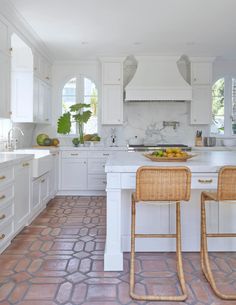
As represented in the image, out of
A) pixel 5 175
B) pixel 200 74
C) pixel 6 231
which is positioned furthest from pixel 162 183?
pixel 200 74

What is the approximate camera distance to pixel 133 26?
13.0 feet

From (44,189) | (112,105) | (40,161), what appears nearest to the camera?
(40,161)

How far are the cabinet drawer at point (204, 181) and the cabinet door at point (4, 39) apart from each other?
2438 mm

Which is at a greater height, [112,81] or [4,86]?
[112,81]

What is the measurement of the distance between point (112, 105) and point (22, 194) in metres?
2.74

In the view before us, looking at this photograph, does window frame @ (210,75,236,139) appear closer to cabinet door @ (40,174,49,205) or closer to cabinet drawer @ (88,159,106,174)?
cabinet drawer @ (88,159,106,174)

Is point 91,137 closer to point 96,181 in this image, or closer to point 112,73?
point 96,181

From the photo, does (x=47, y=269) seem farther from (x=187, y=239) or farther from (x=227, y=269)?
(x=227, y=269)

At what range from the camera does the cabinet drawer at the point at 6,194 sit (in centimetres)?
261

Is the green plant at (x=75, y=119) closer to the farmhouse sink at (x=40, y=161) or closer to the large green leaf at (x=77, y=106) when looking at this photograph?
the large green leaf at (x=77, y=106)

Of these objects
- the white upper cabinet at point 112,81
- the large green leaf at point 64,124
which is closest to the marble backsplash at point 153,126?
the white upper cabinet at point 112,81

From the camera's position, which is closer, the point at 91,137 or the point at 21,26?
the point at 21,26

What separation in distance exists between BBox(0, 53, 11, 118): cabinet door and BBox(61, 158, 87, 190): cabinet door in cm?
190

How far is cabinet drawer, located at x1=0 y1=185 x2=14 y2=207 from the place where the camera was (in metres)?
2.61
